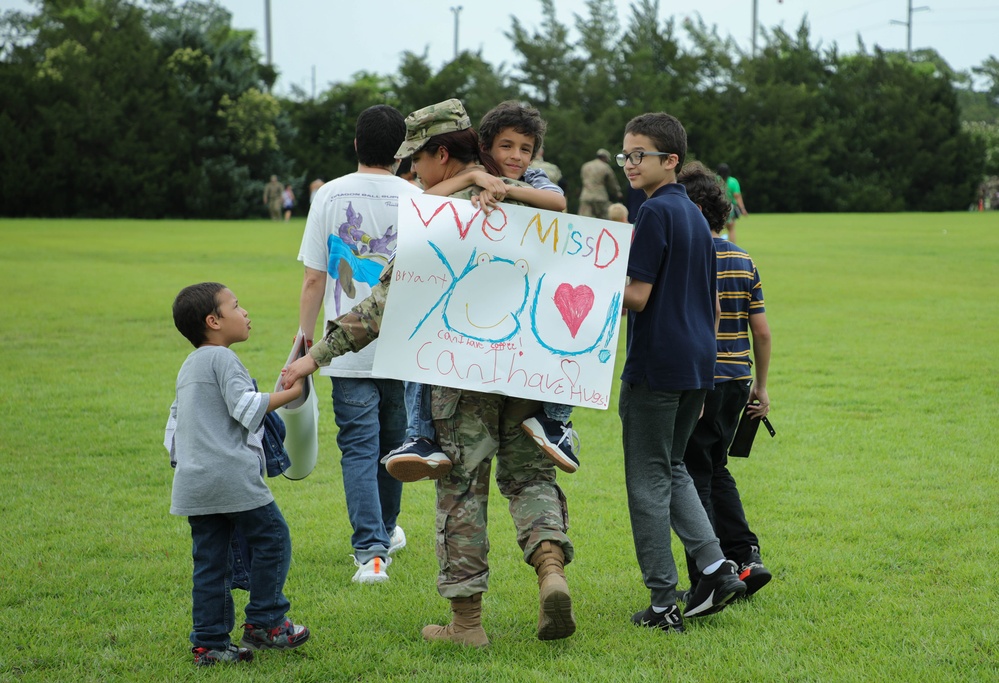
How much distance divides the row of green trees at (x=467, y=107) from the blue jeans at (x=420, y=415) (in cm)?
4353

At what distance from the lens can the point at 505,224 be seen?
12.9 feet

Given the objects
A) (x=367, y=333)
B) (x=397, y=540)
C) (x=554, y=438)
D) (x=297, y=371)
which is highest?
(x=367, y=333)

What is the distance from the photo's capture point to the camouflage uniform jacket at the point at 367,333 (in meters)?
3.89

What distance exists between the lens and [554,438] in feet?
12.7

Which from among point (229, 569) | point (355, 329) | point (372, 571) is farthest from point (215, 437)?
point (372, 571)

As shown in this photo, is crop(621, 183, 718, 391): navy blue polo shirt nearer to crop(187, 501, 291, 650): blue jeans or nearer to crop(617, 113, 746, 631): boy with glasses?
crop(617, 113, 746, 631): boy with glasses

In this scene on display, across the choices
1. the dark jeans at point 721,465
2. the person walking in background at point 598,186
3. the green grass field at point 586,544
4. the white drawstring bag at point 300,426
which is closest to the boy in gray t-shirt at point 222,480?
the green grass field at point 586,544

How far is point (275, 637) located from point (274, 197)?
144 feet

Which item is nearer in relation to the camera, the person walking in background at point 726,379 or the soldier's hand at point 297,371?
the soldier's hand at point 297,371

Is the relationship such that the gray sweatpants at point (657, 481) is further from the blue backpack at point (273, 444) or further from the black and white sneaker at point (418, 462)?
the blue backpack at point (273, 444)

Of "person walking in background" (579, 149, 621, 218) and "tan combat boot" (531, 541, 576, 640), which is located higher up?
"person walking in background" (579, 149, 621, 218)

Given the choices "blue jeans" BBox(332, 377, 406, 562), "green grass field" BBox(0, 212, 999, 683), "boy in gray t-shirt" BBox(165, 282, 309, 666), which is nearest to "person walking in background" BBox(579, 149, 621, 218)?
"green grass field" BBox(0, 212, 999, 683)

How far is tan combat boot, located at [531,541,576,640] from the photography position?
3668 millimetres

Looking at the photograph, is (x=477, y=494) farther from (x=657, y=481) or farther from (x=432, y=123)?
(x=432, y=123)
